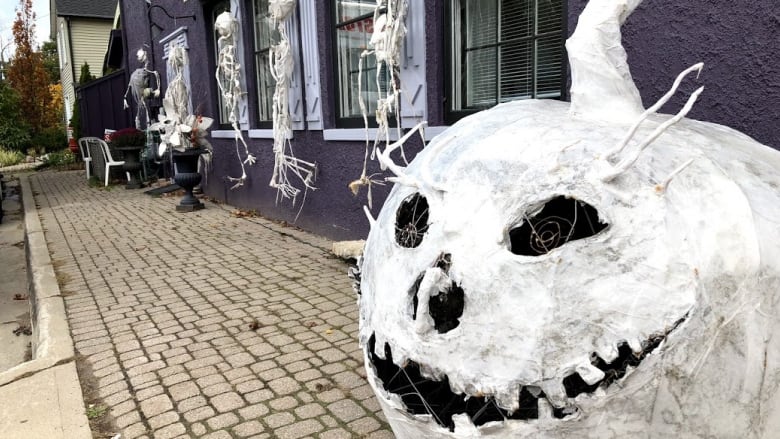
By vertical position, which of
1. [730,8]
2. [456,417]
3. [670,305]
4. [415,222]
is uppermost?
[730,8]

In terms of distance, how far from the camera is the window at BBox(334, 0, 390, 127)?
609 centimetres

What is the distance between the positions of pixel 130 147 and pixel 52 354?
10418 millimetres

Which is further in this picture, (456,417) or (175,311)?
(175,311)

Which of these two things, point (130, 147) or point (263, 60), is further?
point (130, 147)

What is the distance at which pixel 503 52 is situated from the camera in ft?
15.0

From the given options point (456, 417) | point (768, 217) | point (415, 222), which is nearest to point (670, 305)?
point (768, 217)

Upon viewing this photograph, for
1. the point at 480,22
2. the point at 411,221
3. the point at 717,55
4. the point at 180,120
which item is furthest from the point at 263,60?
the point at 411,221

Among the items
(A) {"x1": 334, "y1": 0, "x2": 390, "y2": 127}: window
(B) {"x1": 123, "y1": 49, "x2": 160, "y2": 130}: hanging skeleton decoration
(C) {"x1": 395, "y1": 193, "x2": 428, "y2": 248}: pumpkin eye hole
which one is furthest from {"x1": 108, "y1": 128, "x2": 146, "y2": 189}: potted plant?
(C) {"x1": 395, "y1": 193, "x2": 428, "y2": 248}: pumpkin eye hole

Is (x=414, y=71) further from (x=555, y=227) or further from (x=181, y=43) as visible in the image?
Answer: (x=181, y=43)

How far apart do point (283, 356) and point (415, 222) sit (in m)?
2.33

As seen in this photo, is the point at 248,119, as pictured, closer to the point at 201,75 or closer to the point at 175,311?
the point at 201,75

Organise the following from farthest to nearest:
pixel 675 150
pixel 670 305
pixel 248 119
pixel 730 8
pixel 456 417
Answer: pixel 248 119, pixel 730 8, pixel 675 150, pixel 456 417, pixel 670 305

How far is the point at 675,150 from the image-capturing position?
5.39 feet

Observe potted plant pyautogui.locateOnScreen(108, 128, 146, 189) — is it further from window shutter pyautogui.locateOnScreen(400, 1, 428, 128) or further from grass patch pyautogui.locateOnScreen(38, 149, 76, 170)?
window shutter pyautogui.locateOnScreen(400, 1, 428, 128)
